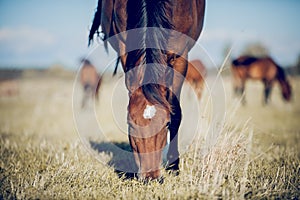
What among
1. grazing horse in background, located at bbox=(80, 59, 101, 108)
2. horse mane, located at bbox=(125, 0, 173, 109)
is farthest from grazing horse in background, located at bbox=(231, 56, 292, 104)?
horse mane, located at bbox=(125, 0, 173, 109)

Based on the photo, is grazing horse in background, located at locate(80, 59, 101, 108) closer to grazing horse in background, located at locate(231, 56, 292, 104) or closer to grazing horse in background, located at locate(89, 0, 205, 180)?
grazing horse in background, located at locate(231, 56, 292, 104)

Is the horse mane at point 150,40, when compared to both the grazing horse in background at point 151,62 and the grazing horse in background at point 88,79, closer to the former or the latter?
the grazing horse in background at point 151,62

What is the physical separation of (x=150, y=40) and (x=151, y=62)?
0.24 metres

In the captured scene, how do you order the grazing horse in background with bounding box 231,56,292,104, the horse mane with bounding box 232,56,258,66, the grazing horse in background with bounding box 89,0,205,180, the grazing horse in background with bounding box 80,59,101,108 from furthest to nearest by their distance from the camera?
the horse mane with bounding box 232,56,258,66 < the grazing horse in background with bounding box 231,56,292,104 < the grazing horse in background with bounding box 80,59,101,108 < the grazing horse in background with bounding box 89,0,205,180

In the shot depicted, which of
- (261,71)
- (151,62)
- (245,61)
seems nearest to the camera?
(151,62)

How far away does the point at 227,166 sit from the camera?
11.5 feet

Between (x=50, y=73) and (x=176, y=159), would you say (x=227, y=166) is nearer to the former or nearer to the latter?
(x=176, y=159)

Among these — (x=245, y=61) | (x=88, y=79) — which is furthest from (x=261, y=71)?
(x=88, y=79)

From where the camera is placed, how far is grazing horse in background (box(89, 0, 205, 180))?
9.54ft

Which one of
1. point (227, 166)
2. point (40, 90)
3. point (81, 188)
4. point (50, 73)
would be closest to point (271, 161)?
point (227, 166)

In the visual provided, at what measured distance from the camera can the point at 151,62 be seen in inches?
120

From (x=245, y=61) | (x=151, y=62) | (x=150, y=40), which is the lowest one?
(x=245, y=61)

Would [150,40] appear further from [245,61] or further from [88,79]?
[245,61]

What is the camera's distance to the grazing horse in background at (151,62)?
2908 mm
